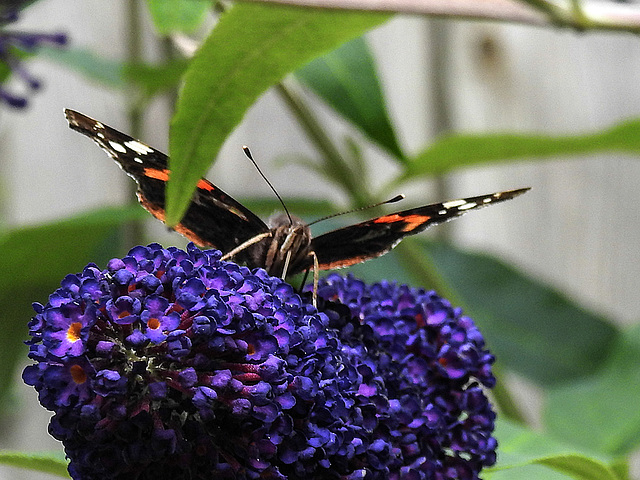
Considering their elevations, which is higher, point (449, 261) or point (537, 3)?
point (537, 3)

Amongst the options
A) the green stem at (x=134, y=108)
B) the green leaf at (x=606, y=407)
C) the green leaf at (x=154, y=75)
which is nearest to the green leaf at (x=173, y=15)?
the green leaf at (x=154, y=75)

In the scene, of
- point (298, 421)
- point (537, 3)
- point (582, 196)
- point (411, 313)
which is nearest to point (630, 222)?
point (582, 196)

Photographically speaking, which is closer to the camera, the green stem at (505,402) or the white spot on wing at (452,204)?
the white spot on wing at (452,204)

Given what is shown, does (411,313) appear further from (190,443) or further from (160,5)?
(160,5)

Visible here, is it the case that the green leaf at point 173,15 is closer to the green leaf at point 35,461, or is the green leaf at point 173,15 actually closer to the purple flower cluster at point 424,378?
the purple flower cluster at point 424,378

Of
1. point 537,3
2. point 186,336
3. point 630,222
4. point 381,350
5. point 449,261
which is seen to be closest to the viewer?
point 186,336

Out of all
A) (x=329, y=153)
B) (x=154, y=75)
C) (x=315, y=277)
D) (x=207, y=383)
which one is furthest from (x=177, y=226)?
(x=154, y=75)
